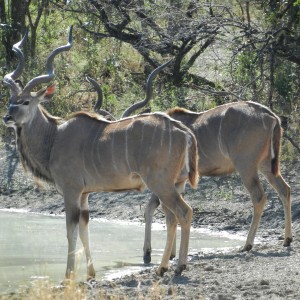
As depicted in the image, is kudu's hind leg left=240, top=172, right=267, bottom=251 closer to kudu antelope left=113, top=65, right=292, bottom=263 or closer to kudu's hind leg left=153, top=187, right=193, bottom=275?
kudu antelope left=113, top=65, right=292, bottom=263

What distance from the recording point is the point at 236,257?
6.61 meters

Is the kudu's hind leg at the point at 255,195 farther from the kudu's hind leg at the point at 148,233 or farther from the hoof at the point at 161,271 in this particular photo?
the hoof at the point at 161,271

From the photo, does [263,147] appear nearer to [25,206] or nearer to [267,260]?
[267,260]

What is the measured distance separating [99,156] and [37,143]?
59 centimetres

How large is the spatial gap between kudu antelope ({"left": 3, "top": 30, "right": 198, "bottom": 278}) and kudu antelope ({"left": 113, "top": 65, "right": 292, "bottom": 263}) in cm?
69

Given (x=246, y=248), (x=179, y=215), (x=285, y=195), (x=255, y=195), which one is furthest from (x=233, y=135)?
(x=179, y=215)

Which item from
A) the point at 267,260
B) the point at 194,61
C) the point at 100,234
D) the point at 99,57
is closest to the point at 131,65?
the point at 99,57

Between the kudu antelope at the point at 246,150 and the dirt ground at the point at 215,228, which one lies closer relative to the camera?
the dirt ground at the point at 215,228

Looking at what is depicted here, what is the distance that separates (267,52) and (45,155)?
441 cm

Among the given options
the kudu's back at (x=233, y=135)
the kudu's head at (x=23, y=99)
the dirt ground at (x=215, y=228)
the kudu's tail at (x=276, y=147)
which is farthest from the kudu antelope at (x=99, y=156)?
the kudu's tail at (x=276, y=147)

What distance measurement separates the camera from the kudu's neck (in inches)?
256

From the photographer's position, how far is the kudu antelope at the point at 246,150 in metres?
7.03

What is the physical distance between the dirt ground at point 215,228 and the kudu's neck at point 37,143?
1.04 metres

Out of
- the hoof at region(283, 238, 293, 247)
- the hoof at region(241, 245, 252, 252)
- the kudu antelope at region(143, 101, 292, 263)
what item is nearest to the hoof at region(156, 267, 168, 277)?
the kudu antelope at region(143, 101, 292, 263)
